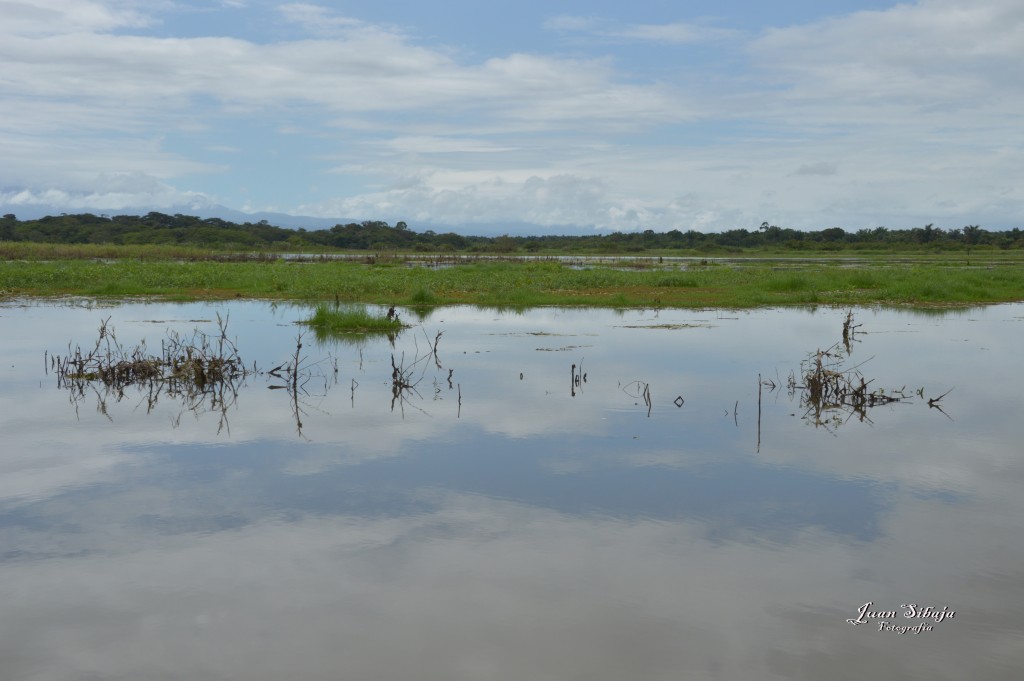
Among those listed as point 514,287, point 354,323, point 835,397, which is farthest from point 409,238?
point 835,397

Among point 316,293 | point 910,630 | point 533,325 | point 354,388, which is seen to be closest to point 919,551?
point 910,630

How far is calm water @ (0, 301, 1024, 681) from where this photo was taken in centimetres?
552

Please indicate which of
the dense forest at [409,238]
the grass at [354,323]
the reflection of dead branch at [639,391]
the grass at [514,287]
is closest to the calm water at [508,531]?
the reflection of dead branch at [639,391]

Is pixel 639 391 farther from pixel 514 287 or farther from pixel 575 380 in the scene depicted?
pixel 514 287

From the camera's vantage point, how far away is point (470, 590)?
6.32 metres

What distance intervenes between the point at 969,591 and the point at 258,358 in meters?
12.5

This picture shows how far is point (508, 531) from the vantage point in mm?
7461

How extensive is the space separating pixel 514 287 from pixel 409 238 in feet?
213

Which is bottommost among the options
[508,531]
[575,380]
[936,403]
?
[508,531]

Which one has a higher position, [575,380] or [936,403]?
[575,380]

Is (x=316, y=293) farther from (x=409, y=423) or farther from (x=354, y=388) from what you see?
(x=409, y=423)

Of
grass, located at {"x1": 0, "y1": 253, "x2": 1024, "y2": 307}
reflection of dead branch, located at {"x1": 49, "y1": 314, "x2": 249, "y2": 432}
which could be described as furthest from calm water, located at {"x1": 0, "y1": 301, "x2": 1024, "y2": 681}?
grass, located at {"x1": 0, "y1": 253, "x2": 1024, "y2": 307}

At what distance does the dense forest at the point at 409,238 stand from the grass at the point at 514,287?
38141 mm

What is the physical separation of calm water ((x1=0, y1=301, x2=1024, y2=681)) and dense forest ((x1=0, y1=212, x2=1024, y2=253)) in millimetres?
60360
